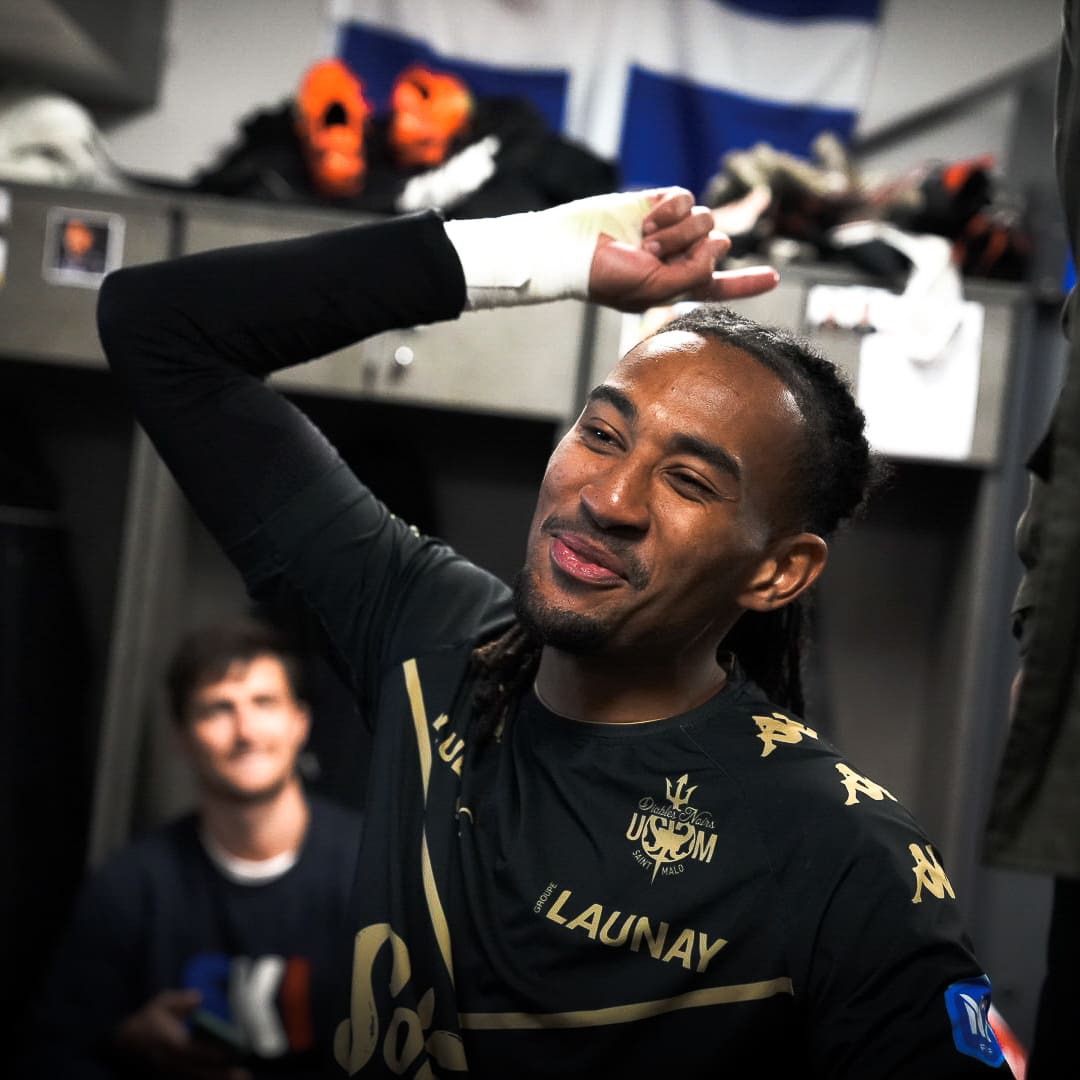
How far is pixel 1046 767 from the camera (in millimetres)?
710

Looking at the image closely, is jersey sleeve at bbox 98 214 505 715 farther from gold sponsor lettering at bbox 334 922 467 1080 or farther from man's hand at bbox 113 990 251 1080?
man's hand at bbox 113 990 251 1080

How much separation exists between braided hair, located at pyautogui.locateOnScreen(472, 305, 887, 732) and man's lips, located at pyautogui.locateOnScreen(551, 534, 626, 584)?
0.11m

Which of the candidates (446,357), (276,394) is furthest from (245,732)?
→ (276,394)

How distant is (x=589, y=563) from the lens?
1.06 metres

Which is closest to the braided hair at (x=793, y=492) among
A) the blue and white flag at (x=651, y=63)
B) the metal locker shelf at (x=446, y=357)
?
the metal locker shelf at (x=446, y=357)

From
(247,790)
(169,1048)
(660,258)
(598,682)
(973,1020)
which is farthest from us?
(247,790)

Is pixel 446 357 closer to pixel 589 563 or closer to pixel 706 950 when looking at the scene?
pixel 589 563

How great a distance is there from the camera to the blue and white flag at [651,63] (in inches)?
106

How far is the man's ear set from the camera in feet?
3.74

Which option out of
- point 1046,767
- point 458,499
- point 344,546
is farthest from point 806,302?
point 1046,767

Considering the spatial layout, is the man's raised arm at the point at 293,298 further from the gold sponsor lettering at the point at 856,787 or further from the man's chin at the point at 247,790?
the man's chin at the point at 247,790

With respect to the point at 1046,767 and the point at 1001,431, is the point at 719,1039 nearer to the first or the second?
the point at 1046,767

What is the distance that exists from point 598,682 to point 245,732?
127cm

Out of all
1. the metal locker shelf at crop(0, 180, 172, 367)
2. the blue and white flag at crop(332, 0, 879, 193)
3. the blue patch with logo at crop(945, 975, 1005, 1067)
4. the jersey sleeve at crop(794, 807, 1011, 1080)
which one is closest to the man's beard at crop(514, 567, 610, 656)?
the jersey sleeve at crop(794, 807, 1011, 1080)
